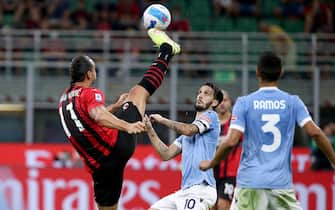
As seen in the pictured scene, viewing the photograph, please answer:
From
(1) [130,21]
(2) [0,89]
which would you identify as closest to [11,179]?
(2) [0,89]

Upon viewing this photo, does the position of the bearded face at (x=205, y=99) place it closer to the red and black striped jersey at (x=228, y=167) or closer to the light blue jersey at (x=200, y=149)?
the light blue jersey at (x=200, y=149)

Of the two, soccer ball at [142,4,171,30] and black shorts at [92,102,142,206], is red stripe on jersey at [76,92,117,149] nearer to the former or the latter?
black shorts at [92,102,142,206]

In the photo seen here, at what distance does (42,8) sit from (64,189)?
7952 mm

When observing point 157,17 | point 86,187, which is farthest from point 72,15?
point 157,17

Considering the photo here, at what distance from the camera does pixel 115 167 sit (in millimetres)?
12555

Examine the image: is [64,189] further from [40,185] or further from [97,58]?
[97,58]

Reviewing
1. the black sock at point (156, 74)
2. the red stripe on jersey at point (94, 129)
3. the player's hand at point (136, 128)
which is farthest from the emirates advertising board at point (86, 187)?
the player's hand at point (136, 128)

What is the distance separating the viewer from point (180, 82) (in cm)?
2220

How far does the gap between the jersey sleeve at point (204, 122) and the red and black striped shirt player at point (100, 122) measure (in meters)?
0.62

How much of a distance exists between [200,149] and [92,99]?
1392 millimetres

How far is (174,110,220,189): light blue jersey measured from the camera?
12453mm

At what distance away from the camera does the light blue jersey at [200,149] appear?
Answer: 12.5m

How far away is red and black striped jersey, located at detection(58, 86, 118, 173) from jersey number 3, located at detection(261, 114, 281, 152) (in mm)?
2189

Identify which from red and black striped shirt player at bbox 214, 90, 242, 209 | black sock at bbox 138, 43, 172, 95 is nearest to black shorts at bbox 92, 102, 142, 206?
black sock at bbox 138, 43, 172, 95
